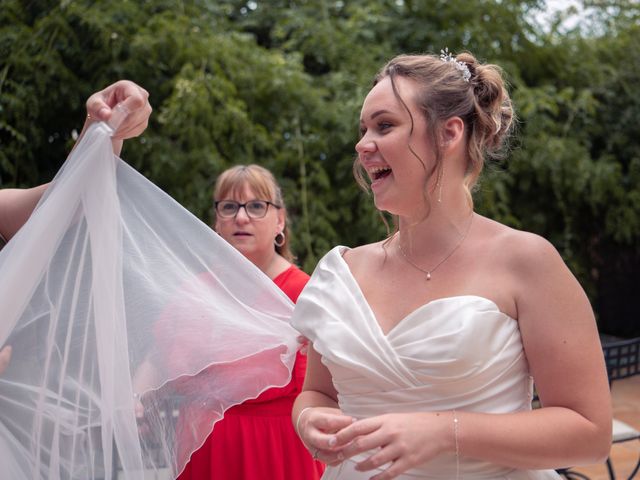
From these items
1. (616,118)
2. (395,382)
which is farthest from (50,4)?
(616,118)

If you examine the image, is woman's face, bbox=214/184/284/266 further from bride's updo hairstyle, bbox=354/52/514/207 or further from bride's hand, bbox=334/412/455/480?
bride's hand, bbox=334/412/455/480

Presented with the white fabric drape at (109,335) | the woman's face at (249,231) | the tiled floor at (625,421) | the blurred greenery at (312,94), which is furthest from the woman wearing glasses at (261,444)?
the tiled floor at (625,421)

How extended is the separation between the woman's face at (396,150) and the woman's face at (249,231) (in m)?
1.18

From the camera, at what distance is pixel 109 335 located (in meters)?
1.70

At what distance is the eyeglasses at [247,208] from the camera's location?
284 cm

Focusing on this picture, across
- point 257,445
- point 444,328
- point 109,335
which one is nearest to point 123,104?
point 109,335

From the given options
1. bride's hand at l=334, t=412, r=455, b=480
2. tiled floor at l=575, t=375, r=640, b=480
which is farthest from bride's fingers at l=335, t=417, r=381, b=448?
tiled floor at l=575, t=375, r=640, b=480

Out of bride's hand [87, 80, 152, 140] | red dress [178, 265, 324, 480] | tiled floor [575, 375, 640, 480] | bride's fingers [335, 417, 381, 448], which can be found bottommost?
tiled floor [575, 375, 640, 480]

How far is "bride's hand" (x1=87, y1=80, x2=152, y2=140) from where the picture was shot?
1.74 meters

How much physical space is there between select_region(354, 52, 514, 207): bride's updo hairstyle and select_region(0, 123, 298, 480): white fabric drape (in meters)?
0.72

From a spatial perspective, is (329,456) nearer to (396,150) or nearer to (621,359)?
(396,150)

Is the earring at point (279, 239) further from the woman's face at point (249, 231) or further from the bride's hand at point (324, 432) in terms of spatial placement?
the bride's hand at point (324, 432)

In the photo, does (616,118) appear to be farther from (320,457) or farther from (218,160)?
(320,457)

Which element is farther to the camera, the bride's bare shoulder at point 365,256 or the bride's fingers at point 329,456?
the bride's bare shoulder at point 365,256
